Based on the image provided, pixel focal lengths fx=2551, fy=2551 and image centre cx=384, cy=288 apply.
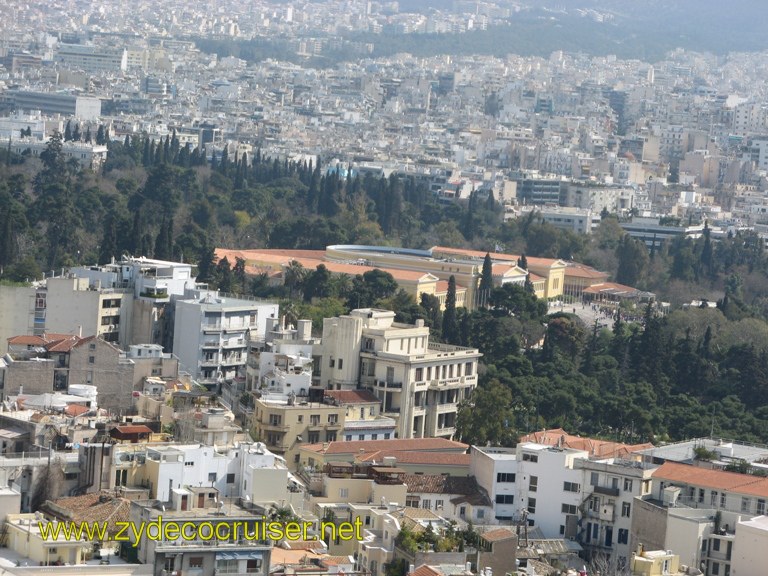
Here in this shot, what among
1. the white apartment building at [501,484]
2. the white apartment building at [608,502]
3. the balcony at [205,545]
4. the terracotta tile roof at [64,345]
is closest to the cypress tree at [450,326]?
the terracotta tile roof at [64,345]

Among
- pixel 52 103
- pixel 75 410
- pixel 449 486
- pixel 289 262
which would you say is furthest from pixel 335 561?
pixel 52 103

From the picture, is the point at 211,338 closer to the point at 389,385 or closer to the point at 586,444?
the point at 389,385

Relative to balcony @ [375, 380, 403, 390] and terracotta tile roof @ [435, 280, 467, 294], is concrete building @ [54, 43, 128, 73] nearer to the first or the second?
terracotta tile roof @ [435, 280, 467, 294]

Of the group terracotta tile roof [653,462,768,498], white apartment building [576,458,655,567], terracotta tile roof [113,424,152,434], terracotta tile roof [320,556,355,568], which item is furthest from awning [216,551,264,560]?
terracotta tile roof [653,462,768,498]

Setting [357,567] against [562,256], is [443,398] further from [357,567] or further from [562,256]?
[562,256]

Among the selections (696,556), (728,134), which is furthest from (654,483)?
(728,134)
